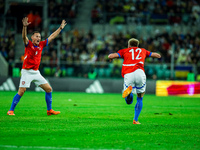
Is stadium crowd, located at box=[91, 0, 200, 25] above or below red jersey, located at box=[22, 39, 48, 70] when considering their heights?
above

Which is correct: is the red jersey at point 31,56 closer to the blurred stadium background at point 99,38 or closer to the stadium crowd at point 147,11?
the blurred stadium background at point 99,38

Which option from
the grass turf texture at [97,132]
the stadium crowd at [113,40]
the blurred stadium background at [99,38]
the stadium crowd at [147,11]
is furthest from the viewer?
the stadium crowd at [147,11]

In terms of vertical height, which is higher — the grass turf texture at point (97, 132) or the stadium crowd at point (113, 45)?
the stadium crowd at point (113, 45)

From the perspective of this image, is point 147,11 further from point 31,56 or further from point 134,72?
point 134,72

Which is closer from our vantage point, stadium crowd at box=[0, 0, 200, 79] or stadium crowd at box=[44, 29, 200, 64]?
stadium crowd at box=[0, 0, 200, 79]

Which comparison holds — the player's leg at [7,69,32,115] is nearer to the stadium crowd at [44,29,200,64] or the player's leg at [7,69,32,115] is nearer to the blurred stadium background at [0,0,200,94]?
the blurred stadium background at [0,0,200,94]

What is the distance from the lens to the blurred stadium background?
77.7 feet

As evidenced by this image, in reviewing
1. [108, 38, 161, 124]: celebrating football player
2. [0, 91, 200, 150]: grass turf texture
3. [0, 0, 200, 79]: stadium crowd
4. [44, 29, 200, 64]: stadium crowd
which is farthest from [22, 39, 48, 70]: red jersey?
[44, 29, 200, 64]: stadium crowd

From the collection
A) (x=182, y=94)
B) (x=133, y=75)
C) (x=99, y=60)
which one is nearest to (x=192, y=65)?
(x=182, y=94)

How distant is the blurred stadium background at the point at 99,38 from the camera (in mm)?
23688

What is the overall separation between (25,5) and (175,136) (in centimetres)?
2705

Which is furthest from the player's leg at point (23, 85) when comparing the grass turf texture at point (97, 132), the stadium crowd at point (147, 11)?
the stadium crowd at point (147, 11)

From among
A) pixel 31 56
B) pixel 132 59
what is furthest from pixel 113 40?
pixel 132 59

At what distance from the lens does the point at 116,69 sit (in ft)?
78.9
